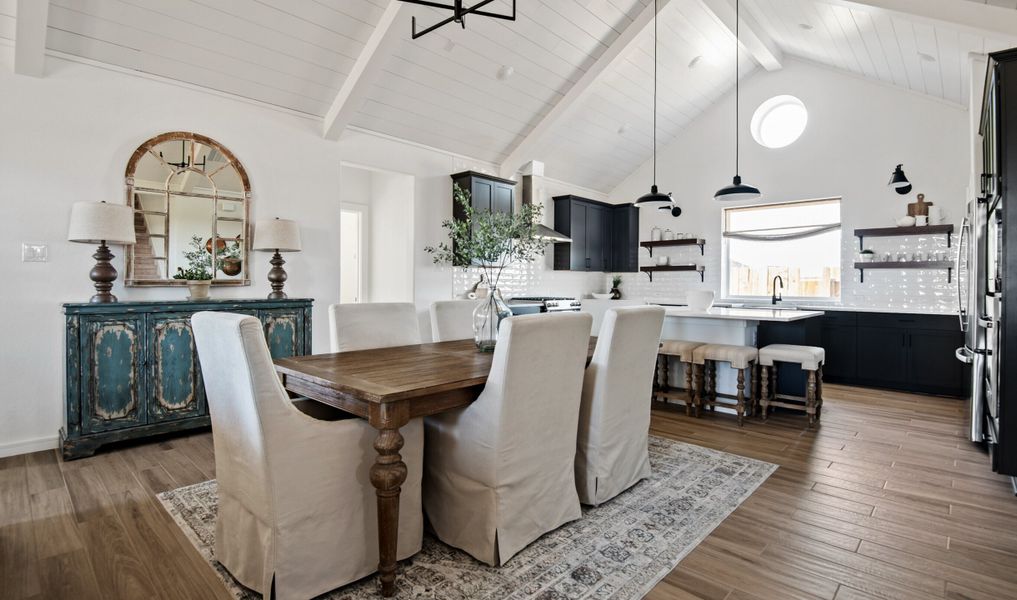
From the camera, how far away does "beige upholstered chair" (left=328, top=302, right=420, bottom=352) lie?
8.99 ft

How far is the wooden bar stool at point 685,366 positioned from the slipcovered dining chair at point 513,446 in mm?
2142

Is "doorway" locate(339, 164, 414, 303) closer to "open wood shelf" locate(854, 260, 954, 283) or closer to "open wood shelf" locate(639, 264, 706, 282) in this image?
"open wood shelf" locate(639, 264, 706, 282)

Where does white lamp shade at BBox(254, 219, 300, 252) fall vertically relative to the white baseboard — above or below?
above

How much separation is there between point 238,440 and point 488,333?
126cm

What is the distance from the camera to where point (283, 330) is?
3.93 meters

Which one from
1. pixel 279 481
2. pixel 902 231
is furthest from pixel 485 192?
pixel 902 231

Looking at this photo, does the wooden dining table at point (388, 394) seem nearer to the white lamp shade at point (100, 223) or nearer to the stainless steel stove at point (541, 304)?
the white lamp shade at point (100, 223)

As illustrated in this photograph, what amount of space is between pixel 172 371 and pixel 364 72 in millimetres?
2608

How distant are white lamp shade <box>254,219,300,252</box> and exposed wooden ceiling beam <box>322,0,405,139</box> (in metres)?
1.04

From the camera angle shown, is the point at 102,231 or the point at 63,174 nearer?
the point at 102,231

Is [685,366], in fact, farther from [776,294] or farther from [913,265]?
[913,265]

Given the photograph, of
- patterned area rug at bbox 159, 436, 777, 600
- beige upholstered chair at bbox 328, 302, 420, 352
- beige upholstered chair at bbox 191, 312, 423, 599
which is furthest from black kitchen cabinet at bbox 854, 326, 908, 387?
beige upholstered chair at bbox 191, 312, 423, 599

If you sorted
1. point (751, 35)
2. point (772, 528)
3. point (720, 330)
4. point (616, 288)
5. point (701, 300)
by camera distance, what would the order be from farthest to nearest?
point (616, 288) → point (751, 35) → point (701, 300) → point (720, 330) → point (772, 528)

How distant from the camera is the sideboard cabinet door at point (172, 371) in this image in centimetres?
333
